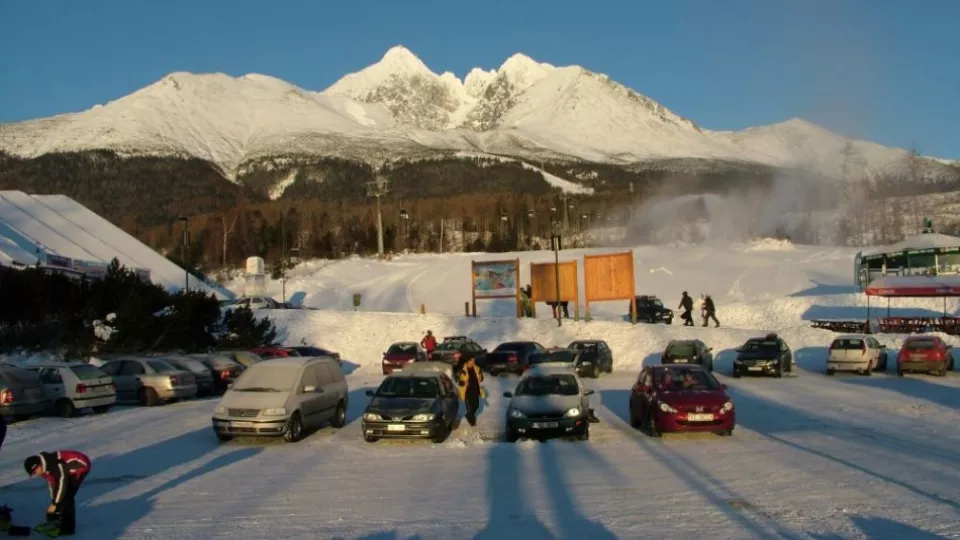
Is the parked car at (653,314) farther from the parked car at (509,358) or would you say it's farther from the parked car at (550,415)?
the parked car at (550,415)

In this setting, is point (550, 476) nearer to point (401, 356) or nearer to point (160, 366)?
point (160, 366)

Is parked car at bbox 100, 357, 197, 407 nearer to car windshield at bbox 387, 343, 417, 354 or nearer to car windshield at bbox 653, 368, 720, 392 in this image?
car windshield at bbox 387, 343, 417, 354

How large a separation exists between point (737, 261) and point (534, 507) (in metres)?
66.7

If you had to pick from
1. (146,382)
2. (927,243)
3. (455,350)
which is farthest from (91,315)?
(927,243)

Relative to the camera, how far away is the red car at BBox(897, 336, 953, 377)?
96.5 ft

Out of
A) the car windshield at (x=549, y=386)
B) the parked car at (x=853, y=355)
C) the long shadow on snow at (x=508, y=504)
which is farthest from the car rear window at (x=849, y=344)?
the long shadow on snow at (x=508, y=504)

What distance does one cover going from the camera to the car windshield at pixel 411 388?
18.0m

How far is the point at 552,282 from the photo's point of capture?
150ft

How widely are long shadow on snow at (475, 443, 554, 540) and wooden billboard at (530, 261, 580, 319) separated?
96.8 feet

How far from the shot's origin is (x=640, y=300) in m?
51.8

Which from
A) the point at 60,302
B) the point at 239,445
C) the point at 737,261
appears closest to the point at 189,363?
the point at 60,302

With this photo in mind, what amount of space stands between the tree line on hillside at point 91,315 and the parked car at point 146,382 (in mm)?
7384

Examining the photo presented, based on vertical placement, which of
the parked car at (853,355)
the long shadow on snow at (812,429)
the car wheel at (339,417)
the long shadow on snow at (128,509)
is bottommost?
the long shadow on snow at (812,429)

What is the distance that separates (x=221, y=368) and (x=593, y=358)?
1269cm
